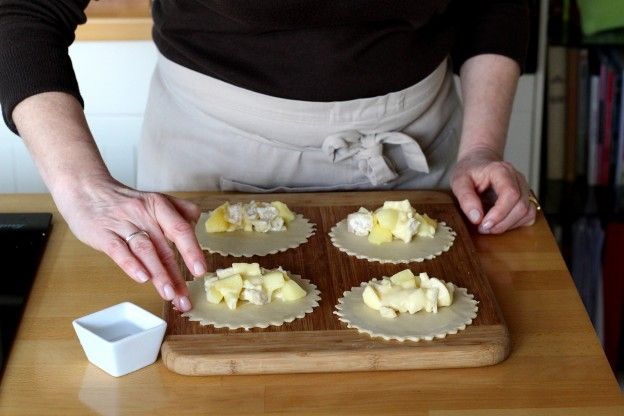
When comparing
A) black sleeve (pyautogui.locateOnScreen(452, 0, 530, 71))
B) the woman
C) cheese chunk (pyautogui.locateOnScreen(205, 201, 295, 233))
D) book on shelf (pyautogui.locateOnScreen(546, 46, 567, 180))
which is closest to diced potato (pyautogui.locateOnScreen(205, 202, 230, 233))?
cheese chunk (pyautogui.locateOnScreen(205, 201, 295, 233))

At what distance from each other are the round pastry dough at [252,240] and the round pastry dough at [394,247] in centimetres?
5

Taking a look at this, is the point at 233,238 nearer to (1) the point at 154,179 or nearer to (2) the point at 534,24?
(1) the point at 154,179

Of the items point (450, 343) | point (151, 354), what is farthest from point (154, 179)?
point (450, 343)

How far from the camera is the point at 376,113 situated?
1.48m

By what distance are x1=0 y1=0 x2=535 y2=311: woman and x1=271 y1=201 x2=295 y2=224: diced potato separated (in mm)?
143

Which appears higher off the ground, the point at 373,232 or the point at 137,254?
the point at 137,254

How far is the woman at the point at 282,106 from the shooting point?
1.23 metres

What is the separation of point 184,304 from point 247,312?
7cm

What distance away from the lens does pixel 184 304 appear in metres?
1.12

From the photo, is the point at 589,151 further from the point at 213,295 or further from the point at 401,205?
the point at 213,295

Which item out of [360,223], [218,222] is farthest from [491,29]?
[218,222]

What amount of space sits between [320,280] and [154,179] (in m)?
0.46

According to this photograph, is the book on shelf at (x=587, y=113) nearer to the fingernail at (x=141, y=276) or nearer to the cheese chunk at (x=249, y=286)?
the cheese chunk at (x=249, y=286)

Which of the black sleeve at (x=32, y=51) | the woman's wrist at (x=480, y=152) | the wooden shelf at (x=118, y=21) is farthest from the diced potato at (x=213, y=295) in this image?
the wooden shelf at (x=118, y=21)
